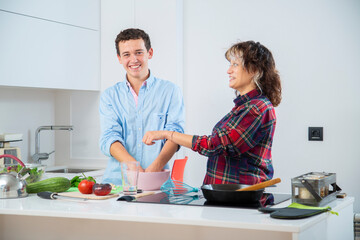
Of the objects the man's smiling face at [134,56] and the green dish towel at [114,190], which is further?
the man's smiling face at [134,56]

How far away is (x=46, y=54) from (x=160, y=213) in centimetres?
222

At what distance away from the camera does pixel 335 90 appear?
3365 millimetres

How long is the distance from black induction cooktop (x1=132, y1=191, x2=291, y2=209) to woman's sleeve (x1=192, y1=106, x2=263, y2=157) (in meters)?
0.21

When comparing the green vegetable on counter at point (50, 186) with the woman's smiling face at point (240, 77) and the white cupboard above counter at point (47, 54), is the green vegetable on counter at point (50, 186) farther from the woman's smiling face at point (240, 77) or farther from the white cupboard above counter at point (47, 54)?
the white cupboard above counter at point (47, 54)

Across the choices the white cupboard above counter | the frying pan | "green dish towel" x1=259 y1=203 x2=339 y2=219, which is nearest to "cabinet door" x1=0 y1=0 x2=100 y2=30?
the white cupboard above counter

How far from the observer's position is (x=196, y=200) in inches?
76.9

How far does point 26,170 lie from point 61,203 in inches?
15.1

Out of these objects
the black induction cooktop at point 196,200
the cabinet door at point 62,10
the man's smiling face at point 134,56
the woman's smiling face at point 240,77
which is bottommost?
the black induction cooktop at point 196,200

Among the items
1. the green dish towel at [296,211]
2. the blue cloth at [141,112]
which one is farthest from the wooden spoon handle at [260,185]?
the blue cloth at [141,112]

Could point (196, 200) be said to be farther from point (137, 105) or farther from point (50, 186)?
point (137, 105)

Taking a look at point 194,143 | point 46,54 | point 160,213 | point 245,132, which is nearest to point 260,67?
point 245,132

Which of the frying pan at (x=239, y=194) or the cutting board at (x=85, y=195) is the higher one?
the frying pan at (x=239, y=194)

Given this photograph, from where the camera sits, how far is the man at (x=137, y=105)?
9.15 feet

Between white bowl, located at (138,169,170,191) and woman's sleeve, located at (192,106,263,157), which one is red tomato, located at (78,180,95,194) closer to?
white bowl, located at (138,169,170,191)
